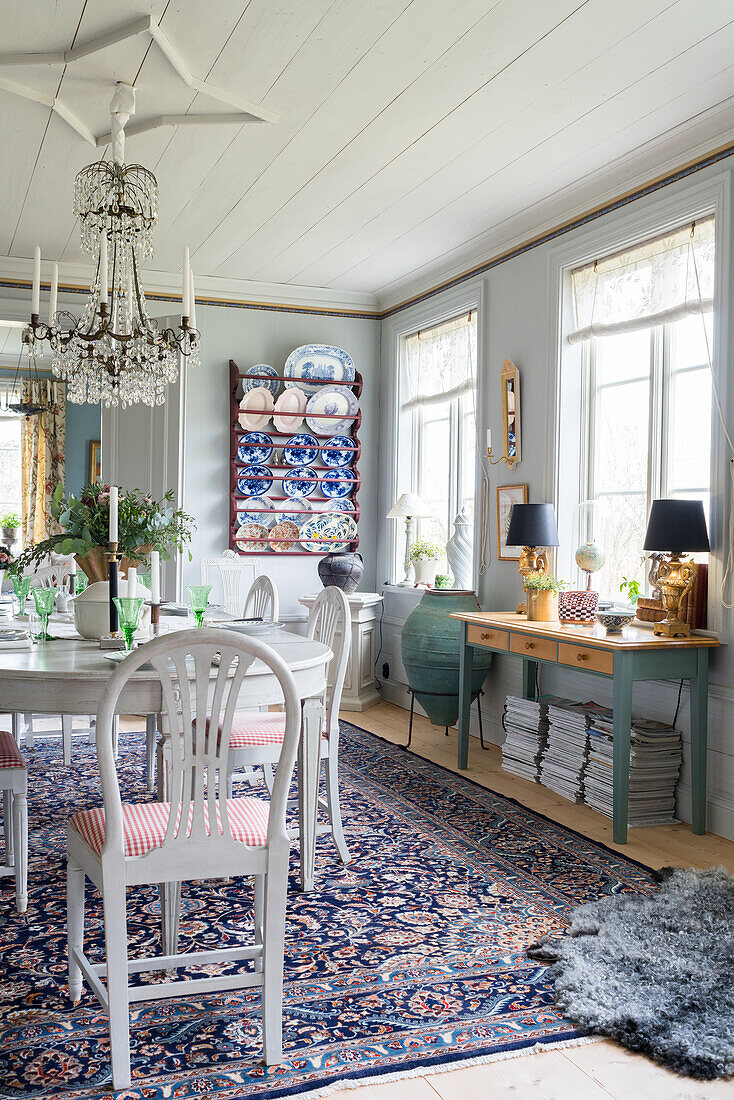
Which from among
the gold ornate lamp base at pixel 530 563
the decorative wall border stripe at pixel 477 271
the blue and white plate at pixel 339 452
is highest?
the decorative wall border stripe at pixel 477 271

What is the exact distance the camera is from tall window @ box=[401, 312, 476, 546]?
5.53 m

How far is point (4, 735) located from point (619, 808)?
217 cm

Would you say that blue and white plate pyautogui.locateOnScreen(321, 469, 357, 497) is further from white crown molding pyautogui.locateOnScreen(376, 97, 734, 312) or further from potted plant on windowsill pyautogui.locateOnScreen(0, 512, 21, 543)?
potted plant on windowsill pyautogui.locateOnScreen(0, 512, 21, 543)

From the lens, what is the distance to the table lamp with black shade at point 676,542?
339cm

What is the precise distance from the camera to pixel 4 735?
299 centimetres

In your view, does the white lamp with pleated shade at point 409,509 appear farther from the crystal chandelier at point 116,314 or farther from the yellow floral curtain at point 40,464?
the yellow floral curtain at point 40,464

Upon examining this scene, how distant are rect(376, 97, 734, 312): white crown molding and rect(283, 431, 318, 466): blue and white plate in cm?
120

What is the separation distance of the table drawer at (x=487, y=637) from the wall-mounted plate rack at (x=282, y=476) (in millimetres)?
2107

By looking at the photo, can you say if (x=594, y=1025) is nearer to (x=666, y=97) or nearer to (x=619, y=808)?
(x=619, y=808)

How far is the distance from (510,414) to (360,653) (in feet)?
6.22

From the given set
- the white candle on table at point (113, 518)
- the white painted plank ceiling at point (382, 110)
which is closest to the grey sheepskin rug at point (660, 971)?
the white candle on table at point (113, 518)

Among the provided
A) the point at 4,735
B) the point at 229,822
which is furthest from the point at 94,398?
the point at 229,822

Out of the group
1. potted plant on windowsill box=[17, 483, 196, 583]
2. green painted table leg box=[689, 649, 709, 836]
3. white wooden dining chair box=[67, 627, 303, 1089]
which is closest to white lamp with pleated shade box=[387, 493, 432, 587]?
green painted table leg box=[689, 649, 709, 836]

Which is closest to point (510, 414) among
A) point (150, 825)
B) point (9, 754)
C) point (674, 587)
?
point (674, 587)
